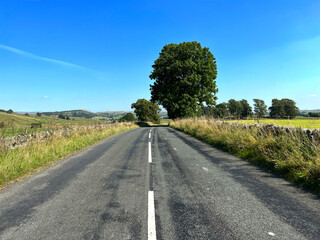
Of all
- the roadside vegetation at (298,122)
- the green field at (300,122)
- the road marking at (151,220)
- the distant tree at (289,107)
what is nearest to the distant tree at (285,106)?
the distant tree at (289,107)

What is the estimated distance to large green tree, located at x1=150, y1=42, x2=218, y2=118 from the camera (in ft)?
101

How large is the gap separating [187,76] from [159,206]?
2962 cm

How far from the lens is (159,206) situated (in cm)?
341

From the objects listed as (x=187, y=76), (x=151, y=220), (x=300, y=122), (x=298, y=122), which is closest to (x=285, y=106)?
Answer: (x=187, y=76)

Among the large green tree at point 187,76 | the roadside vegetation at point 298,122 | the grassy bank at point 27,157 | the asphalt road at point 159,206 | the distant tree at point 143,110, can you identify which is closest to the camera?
the asphalt road at point 159,206

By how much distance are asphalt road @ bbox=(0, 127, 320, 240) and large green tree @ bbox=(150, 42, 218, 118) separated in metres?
26.5

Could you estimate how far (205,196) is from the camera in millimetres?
3842

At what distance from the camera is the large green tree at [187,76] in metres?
30.9

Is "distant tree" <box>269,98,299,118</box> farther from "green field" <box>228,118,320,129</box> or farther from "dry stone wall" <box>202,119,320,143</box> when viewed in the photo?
"dry stone wall" <box>202,119,320,143</box>

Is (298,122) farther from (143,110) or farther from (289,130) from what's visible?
(143,110)

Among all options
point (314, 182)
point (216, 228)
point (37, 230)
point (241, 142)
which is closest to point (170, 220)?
point (216, 228)

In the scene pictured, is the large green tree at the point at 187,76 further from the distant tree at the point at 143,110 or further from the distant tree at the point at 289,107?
the distant tree at the point at 289,107

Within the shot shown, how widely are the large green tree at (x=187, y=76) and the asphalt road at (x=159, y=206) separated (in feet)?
87.1

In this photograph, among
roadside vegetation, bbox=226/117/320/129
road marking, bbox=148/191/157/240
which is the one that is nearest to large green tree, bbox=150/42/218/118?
roadside vegetation, bbox=226/117/320/129
